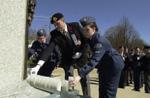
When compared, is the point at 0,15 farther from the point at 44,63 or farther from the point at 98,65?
the point at 44,63

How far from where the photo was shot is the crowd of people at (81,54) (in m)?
4.70

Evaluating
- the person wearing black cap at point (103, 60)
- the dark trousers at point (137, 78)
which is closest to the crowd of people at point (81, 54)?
the person wearing black cap at point (103, 60)

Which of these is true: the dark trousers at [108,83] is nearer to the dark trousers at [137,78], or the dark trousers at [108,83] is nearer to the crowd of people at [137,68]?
the crowd of people at [137,68]

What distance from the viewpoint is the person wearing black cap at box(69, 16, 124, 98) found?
4621mm

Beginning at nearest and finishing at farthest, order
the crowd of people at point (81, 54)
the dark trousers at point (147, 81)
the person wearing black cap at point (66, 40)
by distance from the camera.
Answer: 1. the crowd of people at point (81, 54)
2. the person wearing black cap at point (66, 40)
3. the dark trousers at point (147, 81)

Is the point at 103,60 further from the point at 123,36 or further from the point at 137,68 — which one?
the point at 123,36

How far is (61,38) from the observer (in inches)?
229

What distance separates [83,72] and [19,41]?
788 mm

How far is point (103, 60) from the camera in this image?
4934mm

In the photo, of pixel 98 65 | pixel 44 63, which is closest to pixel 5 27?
pixel 98 65

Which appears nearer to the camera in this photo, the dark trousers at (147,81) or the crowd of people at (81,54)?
the crowd of people at (81,54)

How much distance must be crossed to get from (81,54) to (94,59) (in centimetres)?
130

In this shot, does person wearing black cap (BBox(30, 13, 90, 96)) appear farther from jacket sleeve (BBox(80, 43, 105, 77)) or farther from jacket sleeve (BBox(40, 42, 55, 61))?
A: jacket sleeve (BBox(80, 43, 105, 77))

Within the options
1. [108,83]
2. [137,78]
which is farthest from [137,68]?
[108,83]
